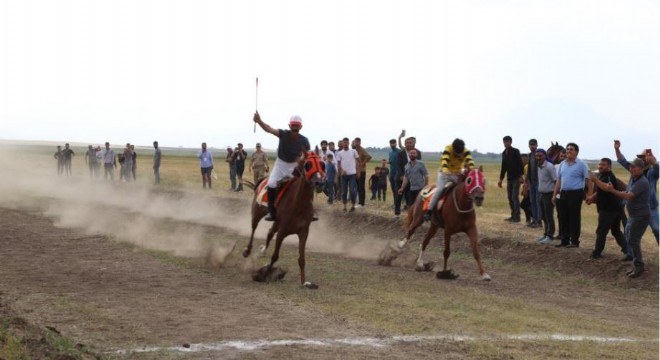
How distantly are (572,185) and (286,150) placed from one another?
22.1ft

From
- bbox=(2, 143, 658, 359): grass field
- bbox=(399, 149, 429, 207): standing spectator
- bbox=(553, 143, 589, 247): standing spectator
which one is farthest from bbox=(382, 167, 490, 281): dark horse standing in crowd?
bbox=(399, 149, 429, 207): standing spectator

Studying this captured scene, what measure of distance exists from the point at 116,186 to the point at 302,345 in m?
36.4

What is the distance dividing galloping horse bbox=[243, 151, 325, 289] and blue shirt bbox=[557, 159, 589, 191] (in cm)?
648

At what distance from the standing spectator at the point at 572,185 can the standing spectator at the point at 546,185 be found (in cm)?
90

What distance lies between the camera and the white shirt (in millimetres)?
27219

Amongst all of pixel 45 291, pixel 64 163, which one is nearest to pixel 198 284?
pixel 45 291

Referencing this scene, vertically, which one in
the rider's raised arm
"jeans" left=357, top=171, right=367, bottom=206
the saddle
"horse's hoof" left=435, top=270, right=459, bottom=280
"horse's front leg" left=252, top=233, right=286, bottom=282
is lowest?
"horse's hoof" left=435, top=270, right=459, bottom=280

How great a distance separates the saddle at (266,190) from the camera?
15.2m

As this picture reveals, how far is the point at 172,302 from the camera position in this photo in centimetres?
1252

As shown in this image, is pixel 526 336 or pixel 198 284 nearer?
pixel 526 336

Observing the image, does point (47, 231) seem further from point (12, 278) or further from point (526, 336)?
point (526, 336)

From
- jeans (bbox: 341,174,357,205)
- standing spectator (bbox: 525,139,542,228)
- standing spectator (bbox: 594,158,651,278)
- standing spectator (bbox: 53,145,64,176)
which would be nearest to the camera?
standing spectator (bbox: 594,158,651,278)

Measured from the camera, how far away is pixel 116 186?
44.5 meters

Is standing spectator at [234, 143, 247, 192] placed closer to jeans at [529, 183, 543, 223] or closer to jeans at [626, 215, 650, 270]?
jeans at [529, 183, 543, 223]
